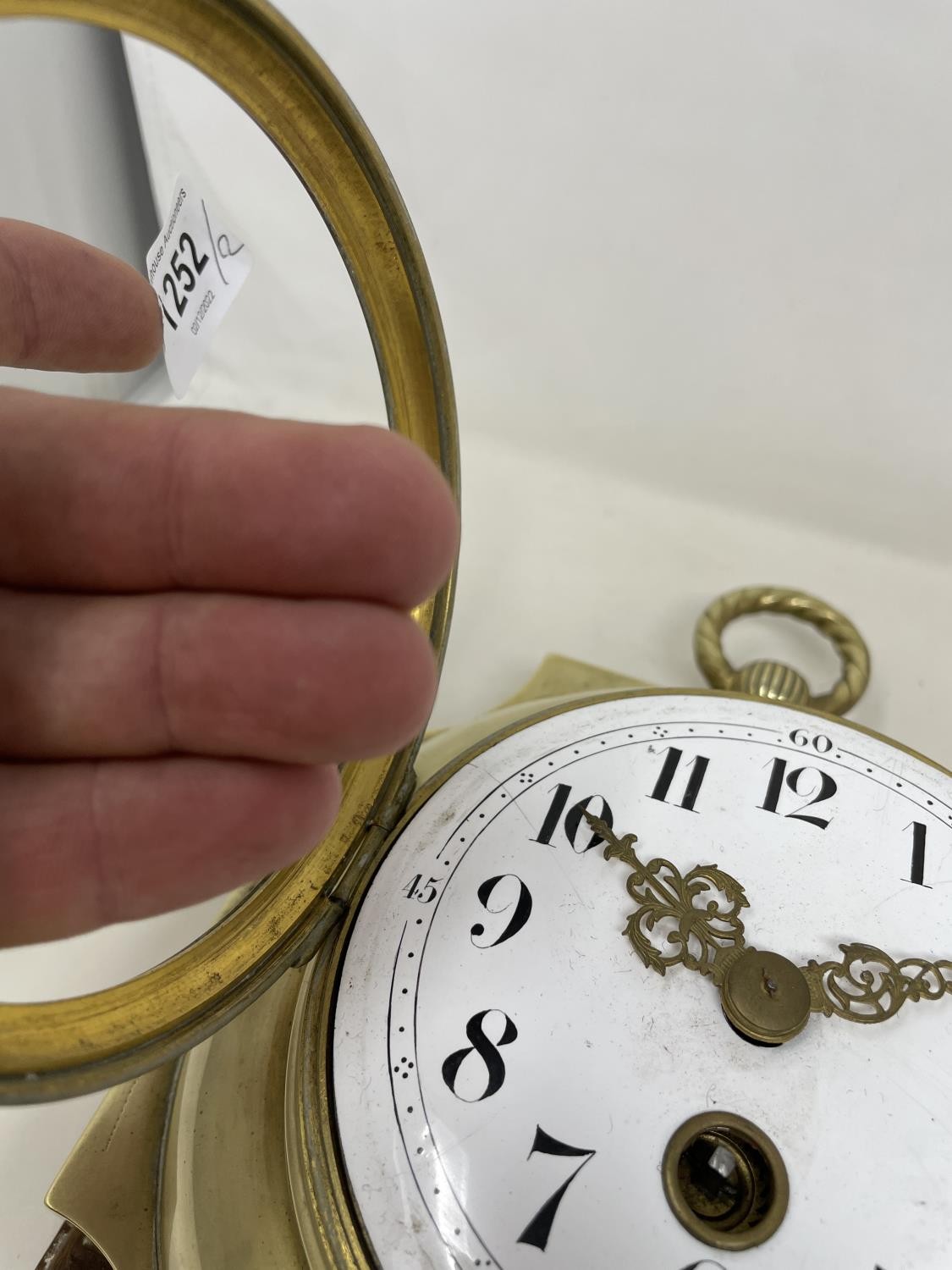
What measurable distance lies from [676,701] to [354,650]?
0.35m

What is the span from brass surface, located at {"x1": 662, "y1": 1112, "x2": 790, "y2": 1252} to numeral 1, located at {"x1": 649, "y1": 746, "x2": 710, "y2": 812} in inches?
8.0

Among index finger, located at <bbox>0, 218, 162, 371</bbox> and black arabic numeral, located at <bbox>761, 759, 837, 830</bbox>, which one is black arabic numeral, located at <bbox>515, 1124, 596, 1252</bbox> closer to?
black arabic numeral, located at <bbox>761, 759, 837, 830</bbox>

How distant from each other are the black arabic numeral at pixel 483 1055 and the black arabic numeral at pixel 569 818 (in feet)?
0.40

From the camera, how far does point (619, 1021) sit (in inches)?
22.6

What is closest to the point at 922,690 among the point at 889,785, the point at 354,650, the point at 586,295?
the point at 889,785

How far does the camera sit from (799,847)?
0.66m

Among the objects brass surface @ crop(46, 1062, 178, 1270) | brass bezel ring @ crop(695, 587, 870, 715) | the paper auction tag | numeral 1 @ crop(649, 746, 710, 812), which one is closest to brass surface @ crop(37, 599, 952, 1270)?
brass surface @ crop(46, 1062, 178, 1270)

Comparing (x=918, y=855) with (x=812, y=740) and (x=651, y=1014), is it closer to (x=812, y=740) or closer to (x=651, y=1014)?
(x=812, y=740)

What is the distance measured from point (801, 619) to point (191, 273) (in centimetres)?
67

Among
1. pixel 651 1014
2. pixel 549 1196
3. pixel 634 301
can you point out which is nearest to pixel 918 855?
pixel 651 1014

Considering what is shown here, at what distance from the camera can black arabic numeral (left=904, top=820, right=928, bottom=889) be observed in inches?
25.5

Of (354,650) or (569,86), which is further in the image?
(569,86)

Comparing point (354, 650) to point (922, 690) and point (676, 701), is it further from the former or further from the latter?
point (922, 690)

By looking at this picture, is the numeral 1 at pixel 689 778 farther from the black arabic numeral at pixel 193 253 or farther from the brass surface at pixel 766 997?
the black arabic numeral at pixel 193 253
